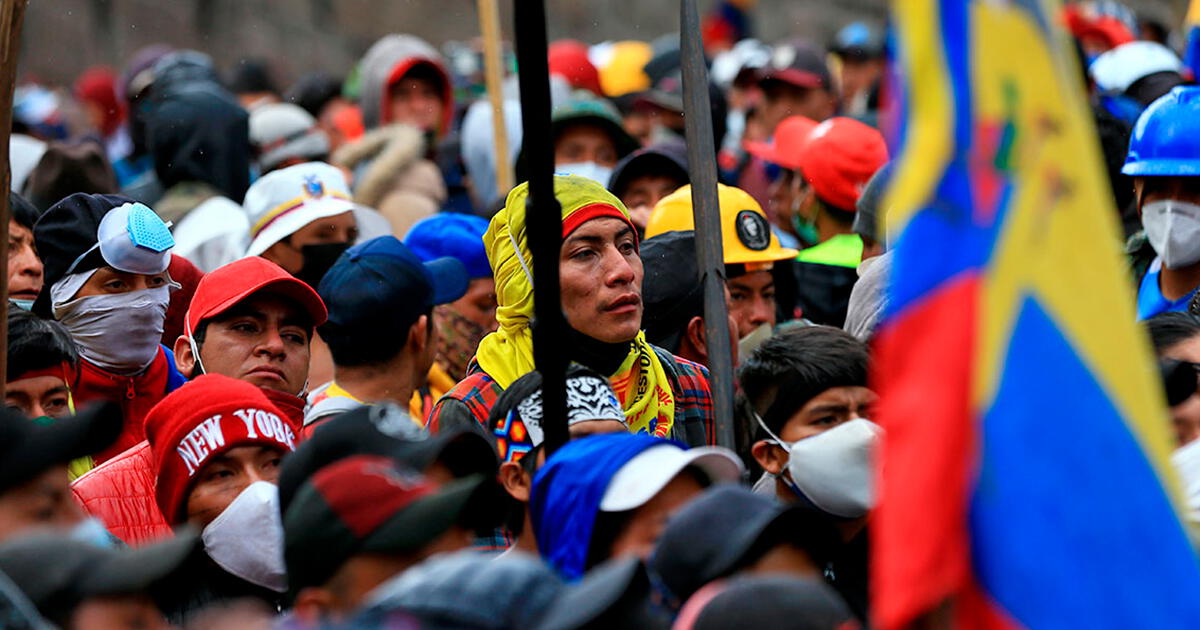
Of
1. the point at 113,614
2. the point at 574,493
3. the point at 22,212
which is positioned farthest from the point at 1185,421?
the point at 22,212

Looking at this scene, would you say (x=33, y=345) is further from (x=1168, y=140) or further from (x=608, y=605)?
(x=1168, y=140)

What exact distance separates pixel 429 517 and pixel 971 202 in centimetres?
114

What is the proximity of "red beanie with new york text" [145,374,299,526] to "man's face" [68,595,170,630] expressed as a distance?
5.11 feet

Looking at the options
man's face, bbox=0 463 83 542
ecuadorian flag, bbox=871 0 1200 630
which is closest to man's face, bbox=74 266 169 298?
man's face, bbox=0 463 83 542

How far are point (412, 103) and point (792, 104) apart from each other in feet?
6.88

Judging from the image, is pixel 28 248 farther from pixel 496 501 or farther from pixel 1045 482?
pixel 1045 482

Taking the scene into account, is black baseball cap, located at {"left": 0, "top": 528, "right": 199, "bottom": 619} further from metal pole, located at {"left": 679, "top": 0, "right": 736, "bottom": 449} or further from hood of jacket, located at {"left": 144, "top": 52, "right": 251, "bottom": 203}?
hood of jacket, located at {"left": 144, "top": 52, "right": 251, "bottom": 203}

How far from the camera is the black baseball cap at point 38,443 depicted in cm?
335

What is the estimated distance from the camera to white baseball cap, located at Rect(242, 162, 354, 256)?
6.63m

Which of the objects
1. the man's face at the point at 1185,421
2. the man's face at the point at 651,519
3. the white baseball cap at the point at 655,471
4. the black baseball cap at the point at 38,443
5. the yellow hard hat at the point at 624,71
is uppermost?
the black baseball cap at the point at 38,443

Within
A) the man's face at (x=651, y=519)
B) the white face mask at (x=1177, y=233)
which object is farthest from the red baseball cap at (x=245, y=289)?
the white face mask at (x=1177, y=233)

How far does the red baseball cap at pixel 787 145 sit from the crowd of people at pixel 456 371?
31mm

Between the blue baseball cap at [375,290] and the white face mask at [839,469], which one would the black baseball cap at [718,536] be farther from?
the blue baseball cap at [375,290]

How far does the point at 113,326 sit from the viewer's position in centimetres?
539
